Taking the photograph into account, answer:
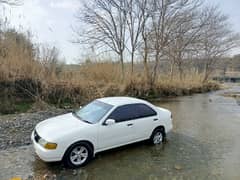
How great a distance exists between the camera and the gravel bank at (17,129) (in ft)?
19.9

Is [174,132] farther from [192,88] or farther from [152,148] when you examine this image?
[192,88]

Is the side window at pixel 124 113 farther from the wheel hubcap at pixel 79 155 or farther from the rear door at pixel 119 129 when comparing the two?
the wheel hubcap at pixel 79 155

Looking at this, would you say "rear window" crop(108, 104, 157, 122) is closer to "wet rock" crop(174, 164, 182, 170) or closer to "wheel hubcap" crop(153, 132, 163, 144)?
"wheel hubcap" crop(153, 132, 163, 144)

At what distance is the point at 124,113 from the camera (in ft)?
17.9

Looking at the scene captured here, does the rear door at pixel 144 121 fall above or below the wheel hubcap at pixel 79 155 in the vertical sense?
above

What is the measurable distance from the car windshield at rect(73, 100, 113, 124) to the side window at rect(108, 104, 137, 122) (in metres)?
0.22

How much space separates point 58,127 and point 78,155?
2.79 feet

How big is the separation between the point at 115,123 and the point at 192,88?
764 inches

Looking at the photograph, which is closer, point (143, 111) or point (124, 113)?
point (124, 113)

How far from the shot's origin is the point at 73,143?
444 centimetres

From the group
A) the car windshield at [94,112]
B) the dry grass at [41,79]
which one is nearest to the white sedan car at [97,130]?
the car windshield at [94,112]

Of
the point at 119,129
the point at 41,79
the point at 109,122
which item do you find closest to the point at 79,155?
the point at 109,122

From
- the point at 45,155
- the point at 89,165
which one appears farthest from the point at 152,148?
the point at 45,155

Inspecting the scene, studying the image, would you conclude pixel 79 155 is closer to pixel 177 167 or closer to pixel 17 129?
pixel 177 167
